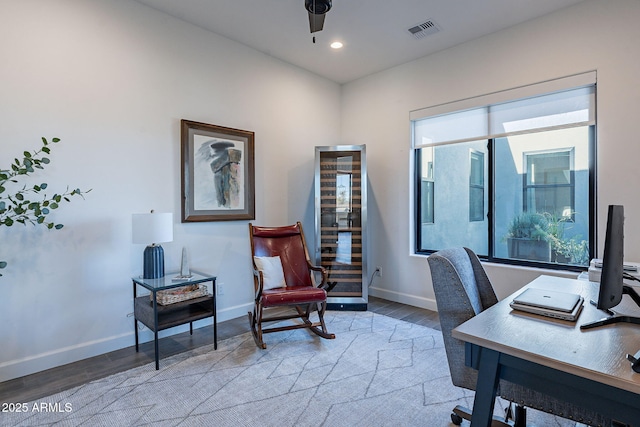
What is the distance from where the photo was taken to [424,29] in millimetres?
3410

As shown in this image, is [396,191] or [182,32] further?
[396,191]

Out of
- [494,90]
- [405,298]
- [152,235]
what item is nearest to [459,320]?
[152,235]

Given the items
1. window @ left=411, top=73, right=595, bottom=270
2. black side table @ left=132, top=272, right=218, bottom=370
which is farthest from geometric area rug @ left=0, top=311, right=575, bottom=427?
window @ left=411, top=73, right=595, bottom=270

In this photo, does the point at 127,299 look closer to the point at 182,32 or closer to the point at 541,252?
the point at 182,32

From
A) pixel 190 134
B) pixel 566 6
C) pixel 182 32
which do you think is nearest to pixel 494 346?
pixel 190 134

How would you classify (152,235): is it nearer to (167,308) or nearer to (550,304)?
(167,308)

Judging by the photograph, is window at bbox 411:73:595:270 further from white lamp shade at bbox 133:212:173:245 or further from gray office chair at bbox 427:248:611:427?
white lamp shade at bbox 133:212:173:245

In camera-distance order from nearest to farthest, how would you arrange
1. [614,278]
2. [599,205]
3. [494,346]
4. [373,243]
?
[494,346], [614,278], [599,205], [373,243]

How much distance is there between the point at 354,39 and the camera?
11.9ft

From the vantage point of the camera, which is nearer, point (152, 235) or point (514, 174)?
point (152, 235)

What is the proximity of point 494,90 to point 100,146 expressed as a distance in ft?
12.4

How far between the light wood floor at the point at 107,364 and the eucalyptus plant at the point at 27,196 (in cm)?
109

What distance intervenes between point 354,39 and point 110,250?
318 cm

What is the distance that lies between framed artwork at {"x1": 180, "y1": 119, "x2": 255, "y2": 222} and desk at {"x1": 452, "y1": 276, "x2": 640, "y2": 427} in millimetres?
2771
